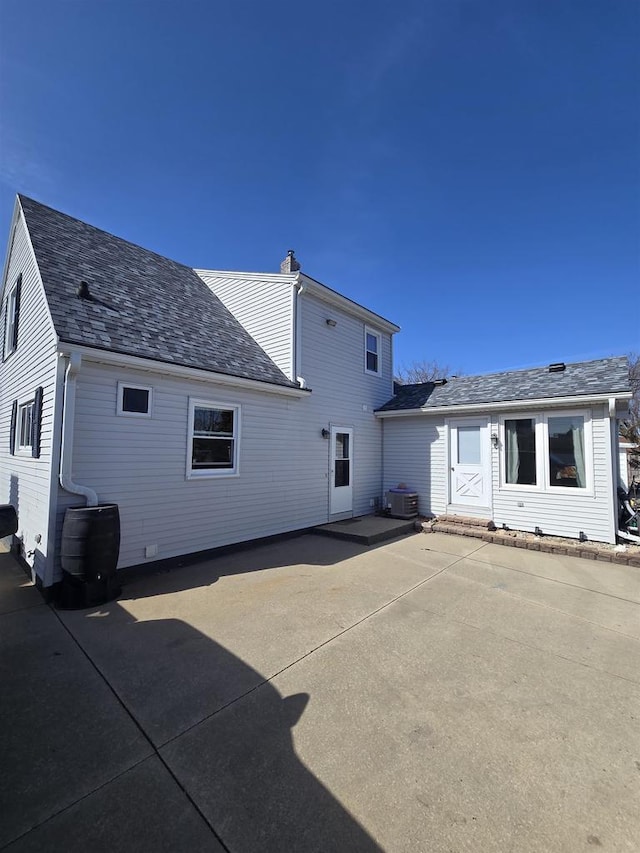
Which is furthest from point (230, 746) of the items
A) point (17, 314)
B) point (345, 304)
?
point (345, 304)

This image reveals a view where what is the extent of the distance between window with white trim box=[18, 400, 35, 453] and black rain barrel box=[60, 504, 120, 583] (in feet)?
7.71

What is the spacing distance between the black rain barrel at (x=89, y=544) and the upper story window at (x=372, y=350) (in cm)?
762

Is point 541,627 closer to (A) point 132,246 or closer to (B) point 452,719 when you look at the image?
(B) point 452,719

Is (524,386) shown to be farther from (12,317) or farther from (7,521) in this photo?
(12,317)

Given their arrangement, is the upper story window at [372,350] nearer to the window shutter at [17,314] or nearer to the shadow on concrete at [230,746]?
the window shutter at [17,314]

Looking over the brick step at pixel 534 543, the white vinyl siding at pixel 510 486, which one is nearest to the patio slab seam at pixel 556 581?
the brick step at pixel 534 543

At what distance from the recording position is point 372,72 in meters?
7.12

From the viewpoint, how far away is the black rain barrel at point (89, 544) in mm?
4336

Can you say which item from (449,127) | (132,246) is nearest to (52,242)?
(132,246)

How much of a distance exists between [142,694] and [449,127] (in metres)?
10.7

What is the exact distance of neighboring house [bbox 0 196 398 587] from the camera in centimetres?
501

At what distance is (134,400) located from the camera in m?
5.44

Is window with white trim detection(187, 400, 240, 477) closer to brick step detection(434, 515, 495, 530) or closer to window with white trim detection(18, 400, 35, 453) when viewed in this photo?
window with white trim detection(18, 400, 35, 453)

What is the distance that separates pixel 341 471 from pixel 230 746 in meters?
7.19
